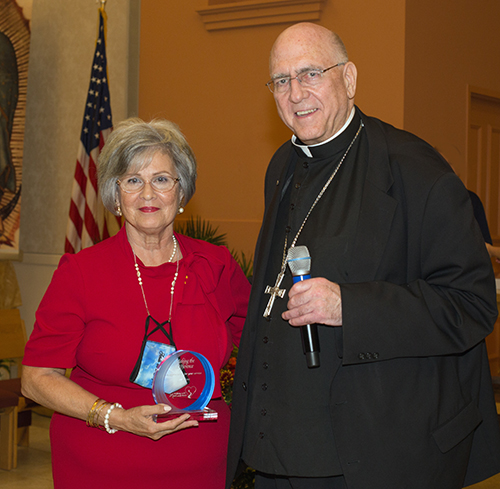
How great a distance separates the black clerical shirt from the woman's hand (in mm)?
223

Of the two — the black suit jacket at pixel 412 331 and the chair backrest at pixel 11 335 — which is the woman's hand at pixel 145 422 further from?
the chair backrest at pixel 11 335

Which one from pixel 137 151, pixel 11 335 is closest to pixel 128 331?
pixel 137 151

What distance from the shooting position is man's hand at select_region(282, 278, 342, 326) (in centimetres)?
168

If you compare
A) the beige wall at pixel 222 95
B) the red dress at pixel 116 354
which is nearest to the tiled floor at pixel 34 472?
the beige wall at pixel 222 95

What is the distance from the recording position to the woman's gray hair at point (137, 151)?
2348 millimetres

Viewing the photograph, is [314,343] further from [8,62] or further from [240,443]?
[8,62]

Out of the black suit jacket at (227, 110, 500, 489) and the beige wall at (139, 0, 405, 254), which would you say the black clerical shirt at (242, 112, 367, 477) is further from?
the beige wall at (139, 0, 405, 254)

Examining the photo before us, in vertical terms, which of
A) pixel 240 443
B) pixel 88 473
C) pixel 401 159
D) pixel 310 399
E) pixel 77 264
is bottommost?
pixel 88 473

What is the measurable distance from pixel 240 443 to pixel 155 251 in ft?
2.63

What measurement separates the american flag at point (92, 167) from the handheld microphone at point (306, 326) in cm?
473

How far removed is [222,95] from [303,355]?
5.54m

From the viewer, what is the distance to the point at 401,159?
74.9 inches

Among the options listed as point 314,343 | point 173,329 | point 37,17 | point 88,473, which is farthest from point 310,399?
point 37,17

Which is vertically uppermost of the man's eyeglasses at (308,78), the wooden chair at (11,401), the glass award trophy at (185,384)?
the man's eyeglasses at (308,78)
